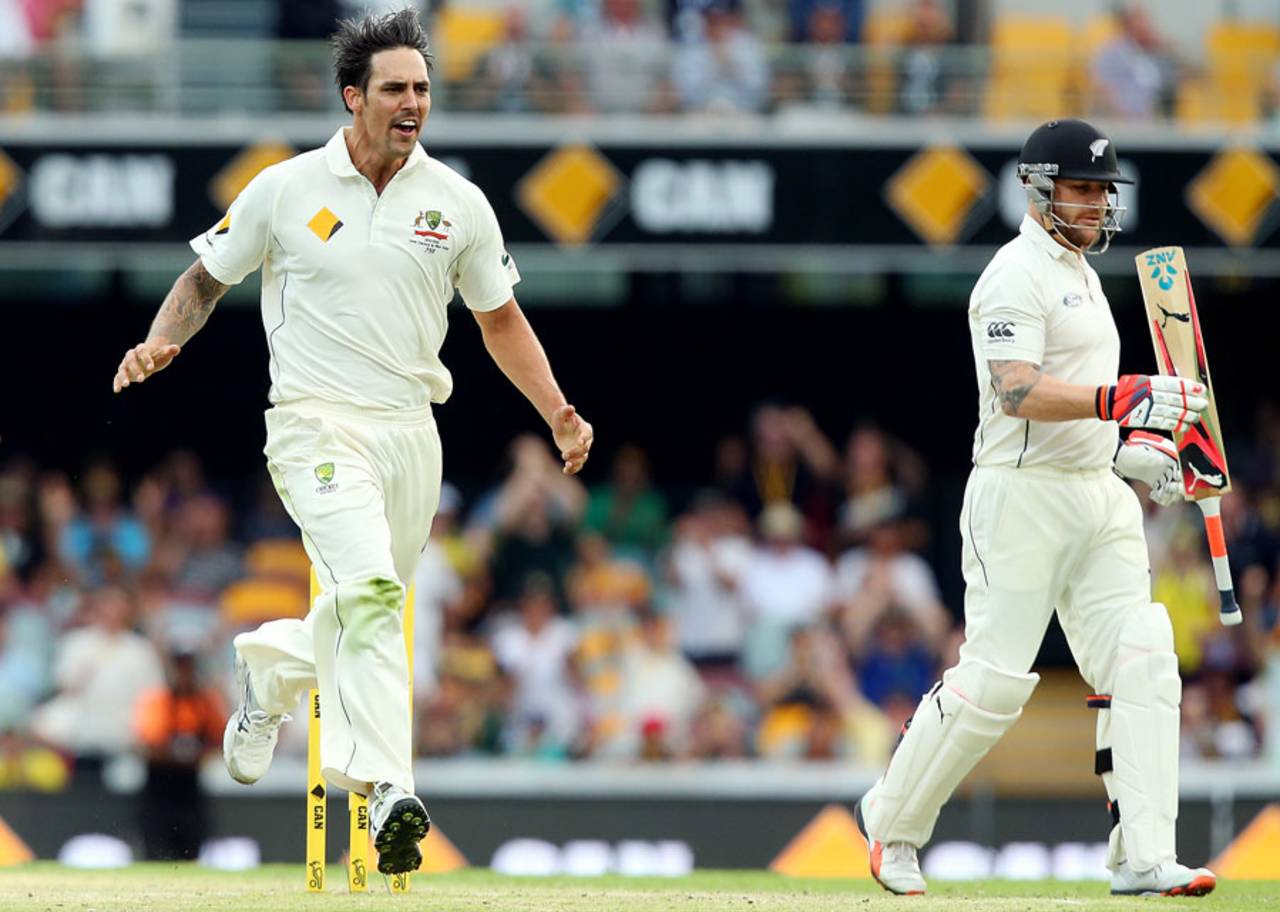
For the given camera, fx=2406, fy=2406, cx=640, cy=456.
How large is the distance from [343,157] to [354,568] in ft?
3.63

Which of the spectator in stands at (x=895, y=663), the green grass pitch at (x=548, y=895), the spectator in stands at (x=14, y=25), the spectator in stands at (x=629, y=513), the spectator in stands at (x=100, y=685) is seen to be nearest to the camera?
the green grass pitch at (x=548, y=895)

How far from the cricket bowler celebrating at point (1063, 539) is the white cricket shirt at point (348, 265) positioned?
4.91ft

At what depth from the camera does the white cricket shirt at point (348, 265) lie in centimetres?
631

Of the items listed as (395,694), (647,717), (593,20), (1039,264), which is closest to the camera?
(395,694)

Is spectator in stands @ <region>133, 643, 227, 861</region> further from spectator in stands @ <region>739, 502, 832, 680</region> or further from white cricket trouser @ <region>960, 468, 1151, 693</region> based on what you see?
white cricket trouser @ <region>960, 468, 1151, 693</region>

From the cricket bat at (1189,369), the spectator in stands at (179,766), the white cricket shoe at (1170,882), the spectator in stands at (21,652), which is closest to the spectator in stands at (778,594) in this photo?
the spectator in stands at (179,766)

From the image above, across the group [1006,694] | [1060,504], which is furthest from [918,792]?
[1060,504]

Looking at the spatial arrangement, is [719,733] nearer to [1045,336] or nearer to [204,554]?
[204,554]

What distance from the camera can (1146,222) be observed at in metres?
12.8

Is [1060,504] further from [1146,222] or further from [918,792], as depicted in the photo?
[1146,222]

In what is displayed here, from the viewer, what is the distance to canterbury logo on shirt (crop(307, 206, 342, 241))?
6.31 meters

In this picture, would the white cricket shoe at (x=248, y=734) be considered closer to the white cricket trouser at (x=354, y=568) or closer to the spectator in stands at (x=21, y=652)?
the white cricket trouser at (x=354, y=568)

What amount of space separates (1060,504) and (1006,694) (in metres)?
0.54

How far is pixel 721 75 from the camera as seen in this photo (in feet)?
42.8
